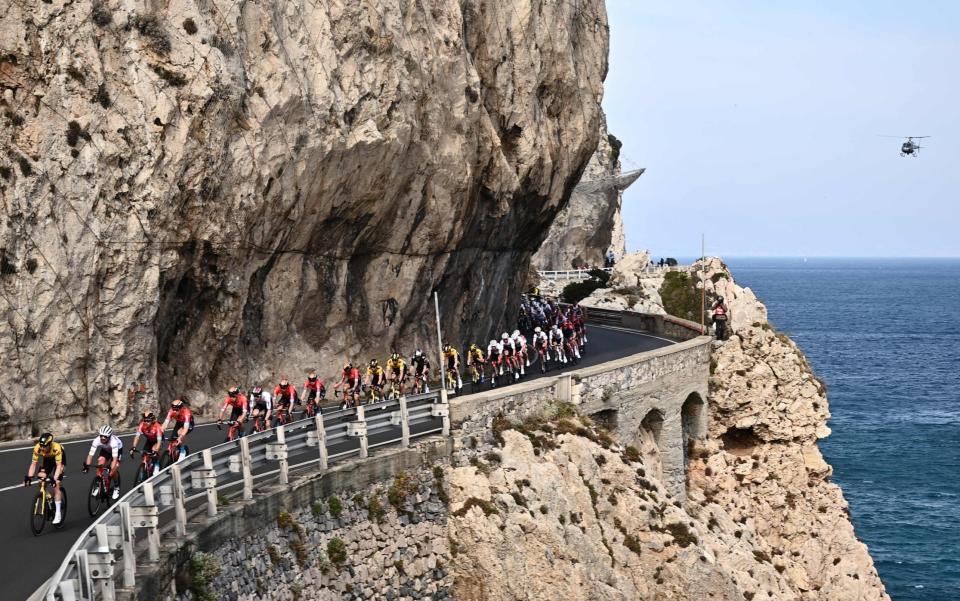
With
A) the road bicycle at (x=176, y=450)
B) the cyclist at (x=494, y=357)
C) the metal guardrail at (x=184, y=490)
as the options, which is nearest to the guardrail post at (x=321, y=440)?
the metal guardrail at (x=184, y=490)

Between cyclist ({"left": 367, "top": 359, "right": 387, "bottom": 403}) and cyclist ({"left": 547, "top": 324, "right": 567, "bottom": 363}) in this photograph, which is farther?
cyclist ({"left": 547, "top": 324, "right": 567, "bottom": 363})

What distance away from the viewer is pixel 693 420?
35094 millimetres

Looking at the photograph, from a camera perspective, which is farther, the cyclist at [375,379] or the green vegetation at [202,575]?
the cyclist at [375,379]

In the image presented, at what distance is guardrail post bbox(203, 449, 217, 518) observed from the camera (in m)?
14.1

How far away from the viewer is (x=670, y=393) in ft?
104

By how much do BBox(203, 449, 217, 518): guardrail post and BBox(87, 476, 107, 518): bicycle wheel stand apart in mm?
2381

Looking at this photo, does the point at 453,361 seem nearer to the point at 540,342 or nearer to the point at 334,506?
the point at 540,342

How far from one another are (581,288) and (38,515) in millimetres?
57461

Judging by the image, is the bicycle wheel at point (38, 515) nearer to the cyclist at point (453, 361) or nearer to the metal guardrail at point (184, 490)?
the metal guardrail at point (184, 490)

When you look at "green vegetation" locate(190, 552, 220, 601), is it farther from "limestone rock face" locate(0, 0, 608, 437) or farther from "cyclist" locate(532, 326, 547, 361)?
"cyclist" locate(532, 326, 547, 361)

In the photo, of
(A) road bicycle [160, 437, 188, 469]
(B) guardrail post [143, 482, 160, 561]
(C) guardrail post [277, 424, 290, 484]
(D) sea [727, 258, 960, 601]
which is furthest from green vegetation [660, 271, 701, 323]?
(B) guardrail post [143, 482, 160, 561]

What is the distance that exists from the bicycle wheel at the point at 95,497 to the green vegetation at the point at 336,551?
11.6 ft

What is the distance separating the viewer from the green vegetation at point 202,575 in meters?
13.2

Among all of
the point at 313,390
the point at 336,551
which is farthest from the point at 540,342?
the point at 336,551
